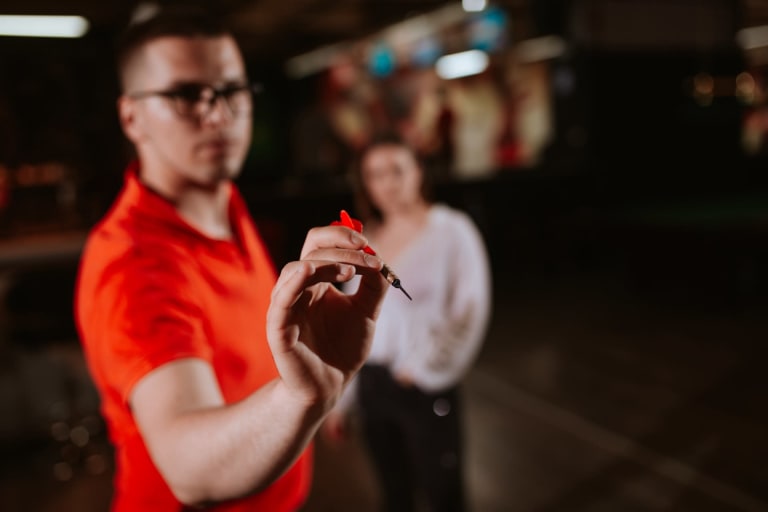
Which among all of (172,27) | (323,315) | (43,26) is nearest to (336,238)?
(323,315)

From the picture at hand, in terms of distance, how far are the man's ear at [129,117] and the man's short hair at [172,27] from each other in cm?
5

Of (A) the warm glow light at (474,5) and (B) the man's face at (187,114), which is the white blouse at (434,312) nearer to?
(B) the man's face at (187,114)

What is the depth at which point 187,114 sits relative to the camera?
74cm

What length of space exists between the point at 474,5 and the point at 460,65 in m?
2.95

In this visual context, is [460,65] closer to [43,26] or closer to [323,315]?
[43,26]

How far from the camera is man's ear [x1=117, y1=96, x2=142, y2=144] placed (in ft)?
2.61

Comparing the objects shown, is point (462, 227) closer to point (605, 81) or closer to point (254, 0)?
point (605, 81)

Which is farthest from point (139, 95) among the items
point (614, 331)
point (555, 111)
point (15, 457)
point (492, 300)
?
point (555, 111)

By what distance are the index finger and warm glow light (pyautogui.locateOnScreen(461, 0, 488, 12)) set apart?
26.8ft

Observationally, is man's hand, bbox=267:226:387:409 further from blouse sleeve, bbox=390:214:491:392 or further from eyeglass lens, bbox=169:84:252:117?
blouse sleeve, bbox=390:214:491:392

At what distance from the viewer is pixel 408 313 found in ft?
6.82

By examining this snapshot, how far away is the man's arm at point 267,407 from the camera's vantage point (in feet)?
1.97

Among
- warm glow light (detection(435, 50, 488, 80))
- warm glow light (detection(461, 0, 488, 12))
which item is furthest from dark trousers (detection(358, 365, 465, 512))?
warm glow light (detection(435, 50, 488, 80))

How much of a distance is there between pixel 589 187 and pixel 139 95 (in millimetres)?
8182
